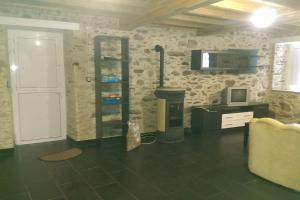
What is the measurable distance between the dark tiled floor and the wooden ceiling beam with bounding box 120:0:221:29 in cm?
219

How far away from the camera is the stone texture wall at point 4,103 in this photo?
3803 millimetres

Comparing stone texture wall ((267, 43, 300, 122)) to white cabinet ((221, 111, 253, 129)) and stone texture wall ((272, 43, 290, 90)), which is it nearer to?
stone texture wall ((272, 43, 290, 90))

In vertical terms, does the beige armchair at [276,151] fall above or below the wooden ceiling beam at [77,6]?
below

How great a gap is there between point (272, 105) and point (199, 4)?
16.3 ft

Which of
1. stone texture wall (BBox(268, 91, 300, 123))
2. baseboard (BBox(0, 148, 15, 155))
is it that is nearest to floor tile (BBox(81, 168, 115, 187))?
baseboard (BBox(0, 148, 15, 155))

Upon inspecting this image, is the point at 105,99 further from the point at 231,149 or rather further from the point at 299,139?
the point at 299,139

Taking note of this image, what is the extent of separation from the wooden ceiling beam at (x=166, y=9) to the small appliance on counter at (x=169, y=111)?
1013 mm

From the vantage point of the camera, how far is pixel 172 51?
5.27 meters

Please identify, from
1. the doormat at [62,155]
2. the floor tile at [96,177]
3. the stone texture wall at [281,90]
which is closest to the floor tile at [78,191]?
the floor tile at [96,177]

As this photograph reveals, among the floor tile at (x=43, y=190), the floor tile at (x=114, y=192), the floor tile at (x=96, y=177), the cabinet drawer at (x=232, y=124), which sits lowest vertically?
the floor tile at (x=114, y=192)

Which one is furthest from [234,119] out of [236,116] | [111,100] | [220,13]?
[111,100]

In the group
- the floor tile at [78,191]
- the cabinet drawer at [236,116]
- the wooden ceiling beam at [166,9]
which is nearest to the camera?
the floor tile at [78,191]

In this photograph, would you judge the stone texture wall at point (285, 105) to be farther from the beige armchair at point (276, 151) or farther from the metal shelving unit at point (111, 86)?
the metal shelving unit at point (111, 86)

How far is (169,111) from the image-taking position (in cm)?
474
